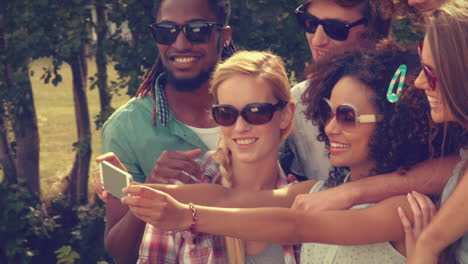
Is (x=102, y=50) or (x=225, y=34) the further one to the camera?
(x=102, y=50)

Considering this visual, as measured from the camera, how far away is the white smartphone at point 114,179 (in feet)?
9.38

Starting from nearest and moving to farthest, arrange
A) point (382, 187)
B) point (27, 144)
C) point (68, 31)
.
Result: point (382, 187)
point (68, 31)
point (27, 144)

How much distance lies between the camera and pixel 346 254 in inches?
122

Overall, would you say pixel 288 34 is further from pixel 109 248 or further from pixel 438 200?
pixel 438 200

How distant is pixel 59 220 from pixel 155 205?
471 centimetres

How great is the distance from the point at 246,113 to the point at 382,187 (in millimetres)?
659

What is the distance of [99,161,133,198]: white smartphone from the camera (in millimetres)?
2859

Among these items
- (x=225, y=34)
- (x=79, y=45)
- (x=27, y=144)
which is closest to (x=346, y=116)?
(x=225, y=34)

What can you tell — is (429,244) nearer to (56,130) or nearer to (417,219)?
(417,219)

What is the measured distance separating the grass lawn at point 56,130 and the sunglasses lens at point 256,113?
3.79 metres

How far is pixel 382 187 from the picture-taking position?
3.10m

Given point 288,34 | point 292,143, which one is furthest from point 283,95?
point 288,34

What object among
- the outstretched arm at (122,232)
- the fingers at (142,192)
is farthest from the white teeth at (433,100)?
the outstretched arm at (122,232)

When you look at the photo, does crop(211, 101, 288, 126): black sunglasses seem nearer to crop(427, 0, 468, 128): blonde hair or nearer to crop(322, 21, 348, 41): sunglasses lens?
crop(322, 21, 348, 41): sunglasses lens
